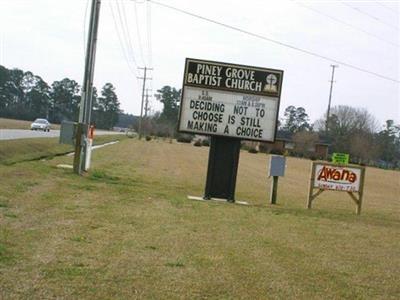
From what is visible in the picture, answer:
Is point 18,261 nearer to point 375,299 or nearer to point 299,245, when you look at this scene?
point 375,299

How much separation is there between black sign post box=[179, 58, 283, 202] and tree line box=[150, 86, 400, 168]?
3950 inches

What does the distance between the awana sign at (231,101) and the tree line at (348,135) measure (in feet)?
329

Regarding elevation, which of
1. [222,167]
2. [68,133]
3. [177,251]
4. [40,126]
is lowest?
[40,126]

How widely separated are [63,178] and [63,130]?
2671 mm

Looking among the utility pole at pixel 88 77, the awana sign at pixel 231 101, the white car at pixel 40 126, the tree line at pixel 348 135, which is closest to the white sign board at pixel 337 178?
the awana sign at pixel 231 101

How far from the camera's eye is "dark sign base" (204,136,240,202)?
57.4 ft

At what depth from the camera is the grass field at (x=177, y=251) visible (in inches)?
264

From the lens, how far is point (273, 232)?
451 inches

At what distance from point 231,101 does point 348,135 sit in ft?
384

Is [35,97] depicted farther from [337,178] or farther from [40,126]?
[337,178]

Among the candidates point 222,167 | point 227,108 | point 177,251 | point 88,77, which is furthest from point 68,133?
point 177,251

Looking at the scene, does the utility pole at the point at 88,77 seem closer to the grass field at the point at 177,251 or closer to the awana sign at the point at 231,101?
the awana sign at the point at 231,101

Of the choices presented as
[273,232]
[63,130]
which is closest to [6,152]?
[63,130]

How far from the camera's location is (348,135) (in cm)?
13075
